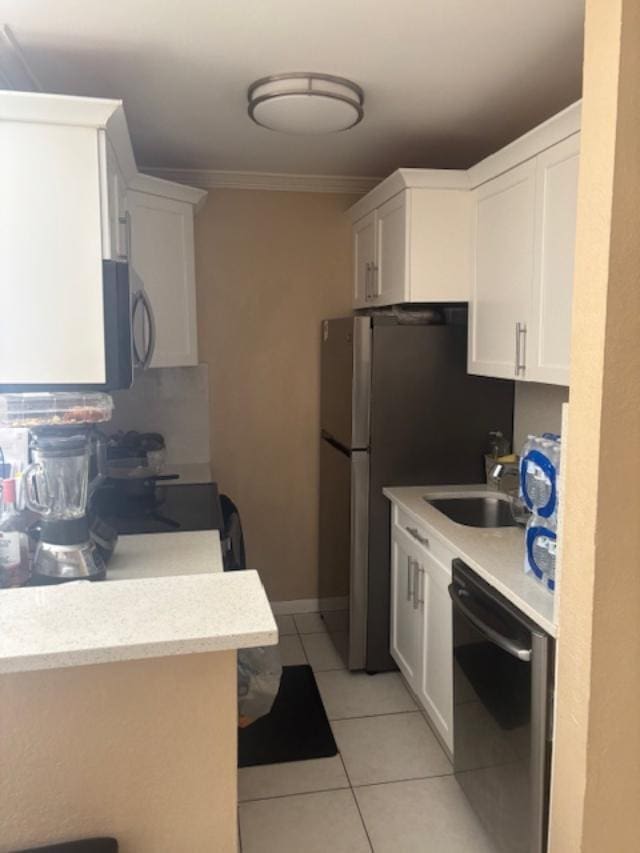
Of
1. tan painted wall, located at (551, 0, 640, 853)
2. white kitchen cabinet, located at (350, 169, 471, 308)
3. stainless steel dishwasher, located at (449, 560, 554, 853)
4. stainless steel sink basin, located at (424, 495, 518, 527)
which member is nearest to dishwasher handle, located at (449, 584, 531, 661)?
stainless steel dishwasher, located at (449, 560, 554, 853)

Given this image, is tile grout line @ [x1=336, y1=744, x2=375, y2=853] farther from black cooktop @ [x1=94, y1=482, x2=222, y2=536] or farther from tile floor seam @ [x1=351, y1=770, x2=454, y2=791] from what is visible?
black cooktop @ [x1=94, y1=482, x2=222, y2=536]

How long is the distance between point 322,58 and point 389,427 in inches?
56.8

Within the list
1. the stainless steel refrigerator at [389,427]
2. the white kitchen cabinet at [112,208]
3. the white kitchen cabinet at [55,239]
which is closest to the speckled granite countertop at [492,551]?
the stainless steel refrigerator at [389,427]

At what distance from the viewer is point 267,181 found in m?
3.38

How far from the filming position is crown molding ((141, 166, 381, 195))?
129 inches

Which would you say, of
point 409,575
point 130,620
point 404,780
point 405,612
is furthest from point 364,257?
point 130,620

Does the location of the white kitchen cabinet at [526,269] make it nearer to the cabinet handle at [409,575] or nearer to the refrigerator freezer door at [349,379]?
the refrigerator freezer door at [349,379]

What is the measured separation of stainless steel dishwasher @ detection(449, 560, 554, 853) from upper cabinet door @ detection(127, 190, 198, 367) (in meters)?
1.54

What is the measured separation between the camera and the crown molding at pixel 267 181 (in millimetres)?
3277

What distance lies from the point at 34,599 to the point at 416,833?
4.93ft

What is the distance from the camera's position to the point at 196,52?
1.91 metres

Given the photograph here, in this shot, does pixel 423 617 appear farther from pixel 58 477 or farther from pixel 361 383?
pixel 58 477

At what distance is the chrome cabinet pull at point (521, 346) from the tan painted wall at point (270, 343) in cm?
148

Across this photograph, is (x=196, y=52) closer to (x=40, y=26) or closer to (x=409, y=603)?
(x=40, y=26)
